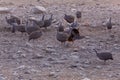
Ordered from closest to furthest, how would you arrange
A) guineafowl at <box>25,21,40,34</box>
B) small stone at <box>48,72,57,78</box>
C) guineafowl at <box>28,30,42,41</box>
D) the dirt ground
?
small stone at <box>48,72,57,78</box>
the dirt ground
guineafowl at <box>28,30,42,41</box>
guineafowl at <box>25,21,40,34</box>

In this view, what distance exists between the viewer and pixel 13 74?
1055 cm

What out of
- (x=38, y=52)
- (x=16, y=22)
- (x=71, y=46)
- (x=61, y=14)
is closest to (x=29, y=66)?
(x=38, y=52)

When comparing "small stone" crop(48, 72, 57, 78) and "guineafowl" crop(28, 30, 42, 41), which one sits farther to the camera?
"guineafowl" crop(28, 30, 42, 41)

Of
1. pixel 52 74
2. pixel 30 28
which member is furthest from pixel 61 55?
pixel 30 28

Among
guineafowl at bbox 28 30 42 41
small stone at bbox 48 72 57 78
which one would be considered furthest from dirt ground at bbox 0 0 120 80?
guineafowl at bbox 28 30 42 41

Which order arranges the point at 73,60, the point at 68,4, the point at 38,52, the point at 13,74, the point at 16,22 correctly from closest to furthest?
the point at 13,74 < the point at 73,60 < the point at 38,52 < the point at 16,22 < the point at 68,4

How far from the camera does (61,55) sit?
484 inches

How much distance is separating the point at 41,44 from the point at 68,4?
8658 millimetres

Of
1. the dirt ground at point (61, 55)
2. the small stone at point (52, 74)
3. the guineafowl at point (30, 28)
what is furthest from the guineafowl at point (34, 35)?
the small stone at point (52, 74)

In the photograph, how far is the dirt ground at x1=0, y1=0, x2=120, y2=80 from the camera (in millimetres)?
10562

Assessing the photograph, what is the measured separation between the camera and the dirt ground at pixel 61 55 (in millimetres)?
10562

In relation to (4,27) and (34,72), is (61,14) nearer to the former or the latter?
(4,27)

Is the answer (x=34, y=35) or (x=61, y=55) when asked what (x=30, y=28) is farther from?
(x=61, y=55)

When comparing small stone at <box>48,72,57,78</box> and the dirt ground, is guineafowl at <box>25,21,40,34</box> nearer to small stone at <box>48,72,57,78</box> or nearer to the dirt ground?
the dirt ground
